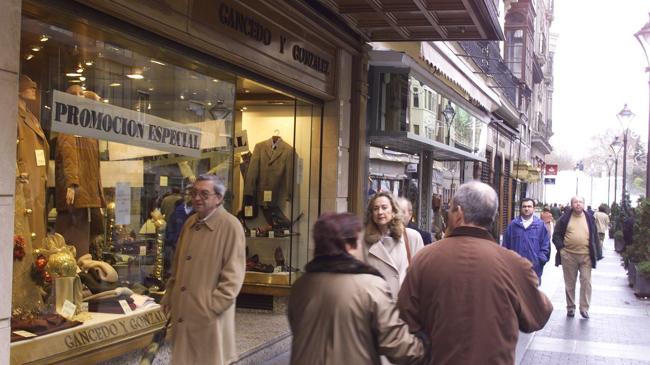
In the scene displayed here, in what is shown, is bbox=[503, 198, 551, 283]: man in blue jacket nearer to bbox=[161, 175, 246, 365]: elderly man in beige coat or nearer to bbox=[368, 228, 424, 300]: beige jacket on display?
→ bbox=[368, 228, 424, 300]: beige jacket on display

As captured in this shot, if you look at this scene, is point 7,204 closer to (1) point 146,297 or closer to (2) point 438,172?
(1) point 146,297

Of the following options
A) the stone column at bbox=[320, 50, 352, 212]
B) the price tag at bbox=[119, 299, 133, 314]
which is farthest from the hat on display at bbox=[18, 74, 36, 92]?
the stone column at bbox=[320, 50, 352, 212]

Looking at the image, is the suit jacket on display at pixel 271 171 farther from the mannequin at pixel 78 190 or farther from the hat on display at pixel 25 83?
the hat on display at pixel 25 83

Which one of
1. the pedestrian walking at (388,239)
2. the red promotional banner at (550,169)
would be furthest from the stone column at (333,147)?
the red promotional banner at (550,169)

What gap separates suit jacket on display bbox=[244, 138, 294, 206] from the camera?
410 inches

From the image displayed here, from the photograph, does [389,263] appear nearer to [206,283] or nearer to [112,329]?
[206,283]

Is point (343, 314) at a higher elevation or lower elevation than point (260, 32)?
lower

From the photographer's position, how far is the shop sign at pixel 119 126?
20.2ft

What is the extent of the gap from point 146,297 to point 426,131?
8.82 metres

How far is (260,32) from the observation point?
8.49 m

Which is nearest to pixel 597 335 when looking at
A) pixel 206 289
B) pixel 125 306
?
pixel 125 306

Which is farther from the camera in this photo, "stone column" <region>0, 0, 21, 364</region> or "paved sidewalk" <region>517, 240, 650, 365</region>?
"paved sidewalk" <region>517, 240, 650, 365</region>

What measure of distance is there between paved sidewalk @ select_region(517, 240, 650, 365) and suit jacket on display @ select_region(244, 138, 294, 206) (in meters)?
3.60

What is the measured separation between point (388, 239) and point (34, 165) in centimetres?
276
